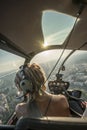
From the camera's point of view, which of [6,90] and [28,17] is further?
[28,17]

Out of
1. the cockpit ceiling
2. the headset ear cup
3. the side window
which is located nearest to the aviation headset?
the headset ear cup

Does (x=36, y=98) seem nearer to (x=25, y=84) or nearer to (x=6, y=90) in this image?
(x=25, y=84)

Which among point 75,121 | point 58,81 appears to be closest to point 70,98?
point 58,81

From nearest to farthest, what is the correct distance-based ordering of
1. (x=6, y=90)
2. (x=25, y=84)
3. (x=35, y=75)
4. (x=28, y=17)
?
1. (x=25, y=84)
2. (x=35, y=75)
3. (x=6, y=90)
4. (x=28, y=17)

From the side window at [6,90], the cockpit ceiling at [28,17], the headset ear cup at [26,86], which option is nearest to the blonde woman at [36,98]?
the headset ear cup at [26,86]

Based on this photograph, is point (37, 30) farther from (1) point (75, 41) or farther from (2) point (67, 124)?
(2) point (67, 124)

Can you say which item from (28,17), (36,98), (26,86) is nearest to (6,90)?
(36,98)
